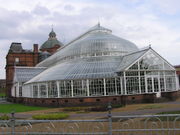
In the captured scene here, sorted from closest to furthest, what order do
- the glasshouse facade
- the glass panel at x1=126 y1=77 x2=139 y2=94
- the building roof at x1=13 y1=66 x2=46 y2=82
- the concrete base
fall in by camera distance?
the concrete base
the glass panel at x1=126 y1=77 x2=139 y2=94
the glasshouse facade
the building roof at x1=13 y1=66 x2=46 y2=82

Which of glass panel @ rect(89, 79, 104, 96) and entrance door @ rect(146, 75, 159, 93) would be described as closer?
glass panel @ rect(89, 79, 104, 96)

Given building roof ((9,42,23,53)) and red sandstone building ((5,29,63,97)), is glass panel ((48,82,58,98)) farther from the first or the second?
building roof ((9,42,23,53))

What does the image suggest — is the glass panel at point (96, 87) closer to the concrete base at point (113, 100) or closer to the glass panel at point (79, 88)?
the concrete base at point (113, 100)

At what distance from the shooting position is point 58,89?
33719 millimetres

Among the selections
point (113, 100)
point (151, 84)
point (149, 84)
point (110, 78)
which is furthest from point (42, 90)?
point (151, 84)

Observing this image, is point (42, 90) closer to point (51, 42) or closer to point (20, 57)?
point (20, 57)

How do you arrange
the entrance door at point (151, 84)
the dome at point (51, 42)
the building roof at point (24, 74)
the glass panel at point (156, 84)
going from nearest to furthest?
the entrance door at point (151, 84)
the glass panel at point (156, 84)
the building roof at point (24, 74)
the dome at point (51, 42)

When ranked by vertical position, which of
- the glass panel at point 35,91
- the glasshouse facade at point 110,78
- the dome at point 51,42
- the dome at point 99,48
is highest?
the dome at point 51,42

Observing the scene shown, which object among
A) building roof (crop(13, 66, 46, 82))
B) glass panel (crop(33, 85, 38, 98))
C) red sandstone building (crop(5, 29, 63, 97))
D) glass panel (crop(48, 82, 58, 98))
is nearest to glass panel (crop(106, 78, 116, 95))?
glass panel (crop(48, 82, 58, 98))

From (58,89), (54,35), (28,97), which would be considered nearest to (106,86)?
(58,89)

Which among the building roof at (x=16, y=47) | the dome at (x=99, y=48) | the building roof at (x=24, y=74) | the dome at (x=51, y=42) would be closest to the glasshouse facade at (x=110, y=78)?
the dome at (x=99, y=48)

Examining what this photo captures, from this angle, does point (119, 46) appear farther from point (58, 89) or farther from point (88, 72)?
point (58, 89)

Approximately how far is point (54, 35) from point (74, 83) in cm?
6918

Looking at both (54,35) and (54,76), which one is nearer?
(54,76)
